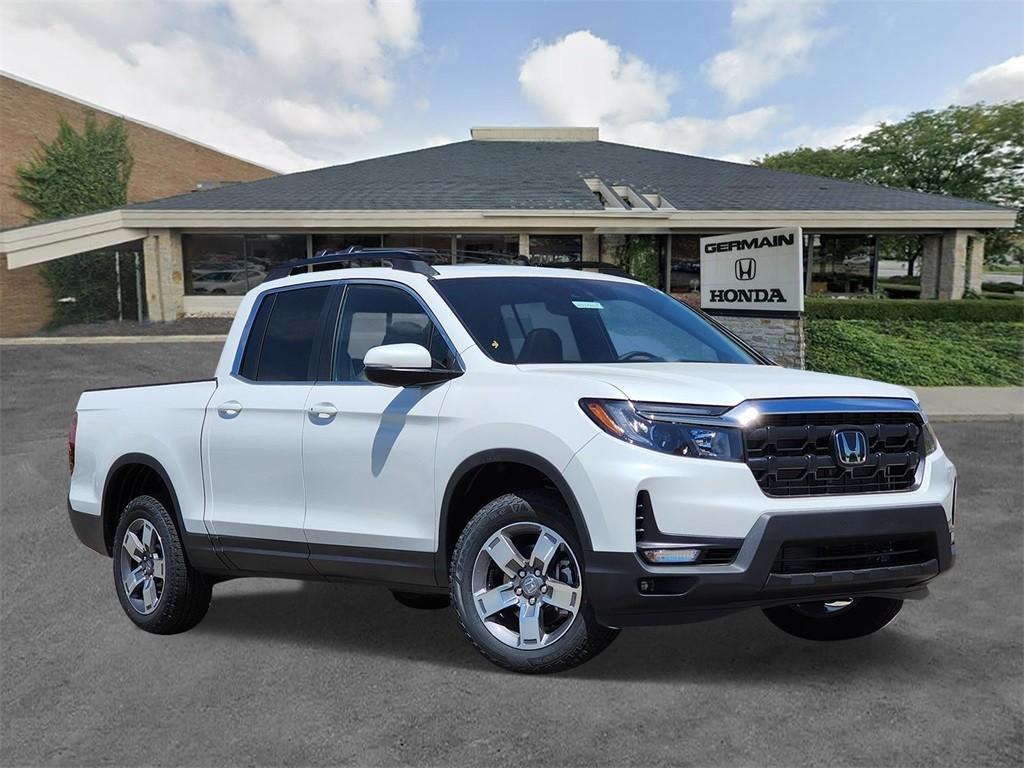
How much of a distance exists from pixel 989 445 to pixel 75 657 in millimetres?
10710

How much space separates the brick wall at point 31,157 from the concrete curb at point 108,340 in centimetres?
776

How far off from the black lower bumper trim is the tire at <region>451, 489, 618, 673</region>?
113 inches

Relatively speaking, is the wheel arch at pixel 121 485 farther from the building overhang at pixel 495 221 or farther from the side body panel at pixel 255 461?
the building overhang at pixel 495 221

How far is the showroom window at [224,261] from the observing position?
29.3 m

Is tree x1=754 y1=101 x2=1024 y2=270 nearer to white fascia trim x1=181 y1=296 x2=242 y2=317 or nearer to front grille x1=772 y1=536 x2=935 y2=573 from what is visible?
white fascia trim x1=181 y1=296 x2=242 y2=317

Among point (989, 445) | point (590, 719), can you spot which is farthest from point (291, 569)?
point (989, 445)

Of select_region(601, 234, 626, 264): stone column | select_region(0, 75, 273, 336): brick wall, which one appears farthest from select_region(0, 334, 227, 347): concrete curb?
select_region(601, 234, 626, 264): stone column

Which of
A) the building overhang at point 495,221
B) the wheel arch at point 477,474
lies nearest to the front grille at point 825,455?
the wheel arch at point 477,474

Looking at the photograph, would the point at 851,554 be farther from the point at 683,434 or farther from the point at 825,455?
the point at 683,434

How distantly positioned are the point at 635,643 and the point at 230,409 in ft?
8.58

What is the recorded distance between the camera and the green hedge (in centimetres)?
1930

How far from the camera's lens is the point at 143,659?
191 inches

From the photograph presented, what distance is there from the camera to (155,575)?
548 centimetres

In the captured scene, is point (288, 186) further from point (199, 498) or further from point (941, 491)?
point (941, 491)
